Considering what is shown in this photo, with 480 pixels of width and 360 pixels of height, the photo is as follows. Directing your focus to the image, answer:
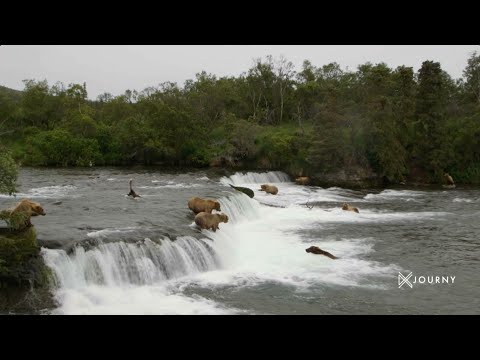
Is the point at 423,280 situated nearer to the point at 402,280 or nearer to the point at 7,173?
the point at 402,280

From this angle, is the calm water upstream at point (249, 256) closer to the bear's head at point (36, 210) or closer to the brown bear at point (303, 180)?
the bear's head at point (36, 210)

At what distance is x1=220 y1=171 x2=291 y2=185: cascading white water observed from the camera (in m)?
37.4

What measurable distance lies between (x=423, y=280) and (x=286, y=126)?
42500 millimetres

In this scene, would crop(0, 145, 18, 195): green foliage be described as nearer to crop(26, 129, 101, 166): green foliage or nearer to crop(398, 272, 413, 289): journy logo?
crop(398, 272, 413, 289): journy logo

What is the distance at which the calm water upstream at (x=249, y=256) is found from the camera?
13.5m

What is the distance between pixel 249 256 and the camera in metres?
18.4

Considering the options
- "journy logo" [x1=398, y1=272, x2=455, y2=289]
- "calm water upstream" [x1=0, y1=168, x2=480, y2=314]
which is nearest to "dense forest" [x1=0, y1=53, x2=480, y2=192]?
"calm water upstream" [x1=0, y1=168, x2=480, y2=314]

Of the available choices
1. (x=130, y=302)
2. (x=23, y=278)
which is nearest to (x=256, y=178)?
(x=130, y=302)

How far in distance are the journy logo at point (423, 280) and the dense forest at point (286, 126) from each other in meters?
23.4

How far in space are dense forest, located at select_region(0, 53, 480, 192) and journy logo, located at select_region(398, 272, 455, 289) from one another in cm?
2340

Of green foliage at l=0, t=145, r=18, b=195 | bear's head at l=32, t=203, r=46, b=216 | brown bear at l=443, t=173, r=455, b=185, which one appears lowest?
bear's head at l=32, t=203, r=46, b=216
